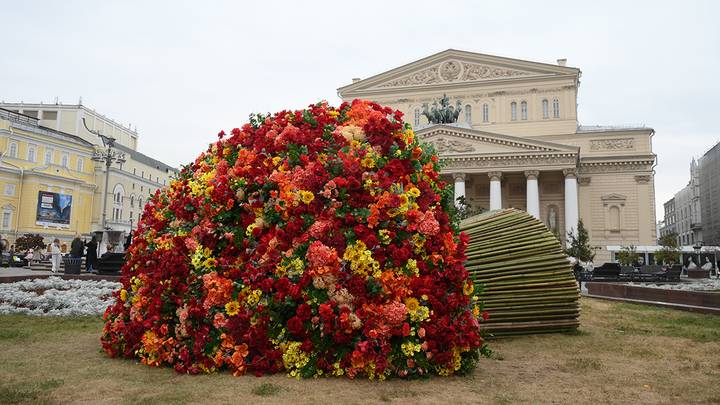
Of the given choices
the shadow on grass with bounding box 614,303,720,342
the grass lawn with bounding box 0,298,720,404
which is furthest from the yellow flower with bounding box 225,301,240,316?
the shadow on grass with bounding box 614,303,720,342

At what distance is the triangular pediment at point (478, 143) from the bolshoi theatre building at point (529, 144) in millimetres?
76

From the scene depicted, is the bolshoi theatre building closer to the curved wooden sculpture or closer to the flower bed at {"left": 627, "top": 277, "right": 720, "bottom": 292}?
the flower bed at {"left": 627, "top": 277, "right": 720, "bottom": 292}

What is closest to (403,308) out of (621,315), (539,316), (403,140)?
(403,140)

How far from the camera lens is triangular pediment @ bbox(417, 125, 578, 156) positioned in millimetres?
40062

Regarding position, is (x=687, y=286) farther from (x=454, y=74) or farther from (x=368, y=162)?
(x=454, y=74)

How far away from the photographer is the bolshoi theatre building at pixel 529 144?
135ft

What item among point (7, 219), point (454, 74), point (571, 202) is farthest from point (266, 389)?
point (7, 219)

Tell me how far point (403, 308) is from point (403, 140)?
1.76m

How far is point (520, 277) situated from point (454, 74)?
149 feet

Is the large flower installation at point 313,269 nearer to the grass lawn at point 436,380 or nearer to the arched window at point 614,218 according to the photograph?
the grass lawn at point 436,380

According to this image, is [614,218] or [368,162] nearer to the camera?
[368,162]

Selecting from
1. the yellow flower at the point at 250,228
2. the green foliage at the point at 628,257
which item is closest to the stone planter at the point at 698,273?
the green foliage at the point at 628,257

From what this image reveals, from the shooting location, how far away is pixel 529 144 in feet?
132

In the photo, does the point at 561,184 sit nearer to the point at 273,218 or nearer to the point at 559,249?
the point at 559,249
